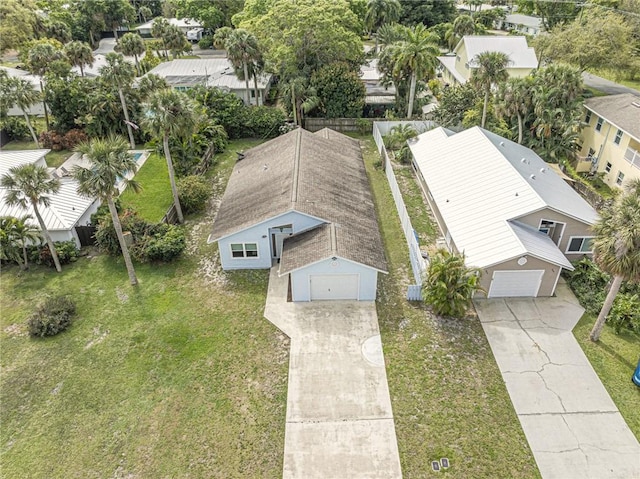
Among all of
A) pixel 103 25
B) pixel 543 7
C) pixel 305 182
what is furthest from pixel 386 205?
pixel 103 25

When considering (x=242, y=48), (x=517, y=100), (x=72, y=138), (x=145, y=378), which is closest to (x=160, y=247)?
(x=145, y=378)

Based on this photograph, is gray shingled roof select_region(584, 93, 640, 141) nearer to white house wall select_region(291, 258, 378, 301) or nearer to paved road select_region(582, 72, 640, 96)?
paved road select_region(582, 72, 640, 96)

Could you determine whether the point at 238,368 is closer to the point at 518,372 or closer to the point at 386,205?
the point at 518,372

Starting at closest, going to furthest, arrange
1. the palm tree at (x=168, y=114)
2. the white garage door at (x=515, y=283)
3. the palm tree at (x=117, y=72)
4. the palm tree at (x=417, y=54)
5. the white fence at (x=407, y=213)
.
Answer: the white garage door at (x=515, y=283), the white fence at (x=407, y=213), the palm tree at (x=168, y=114), the palm tree at (x=117, y=72), the palm tree at (x=417, y=54)

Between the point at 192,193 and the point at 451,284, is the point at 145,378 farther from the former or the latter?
the point at 192,193

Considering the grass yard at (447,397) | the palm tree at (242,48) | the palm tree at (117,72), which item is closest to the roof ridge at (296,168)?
the grass yard at (447,397)

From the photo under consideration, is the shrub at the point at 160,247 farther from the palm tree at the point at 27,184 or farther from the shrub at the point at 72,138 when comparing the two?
the shrub at the point at 72,138
